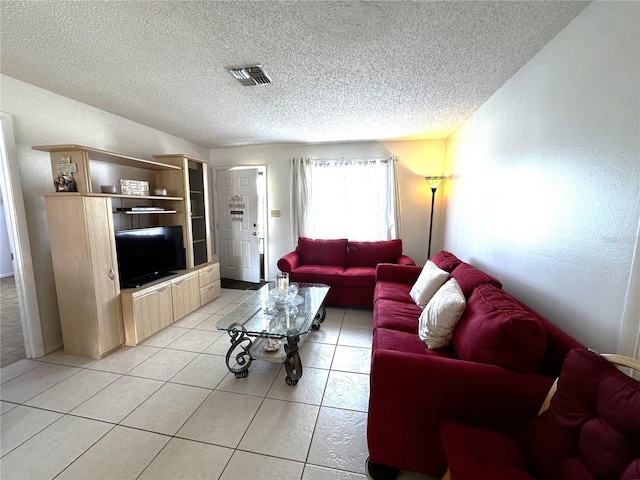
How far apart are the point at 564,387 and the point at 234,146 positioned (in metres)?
4.78

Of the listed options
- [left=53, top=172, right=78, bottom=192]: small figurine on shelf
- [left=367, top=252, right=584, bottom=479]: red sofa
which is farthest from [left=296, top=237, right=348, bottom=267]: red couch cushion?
[left=53, top=172, right=78, bottom=192]: small figurine on shelf

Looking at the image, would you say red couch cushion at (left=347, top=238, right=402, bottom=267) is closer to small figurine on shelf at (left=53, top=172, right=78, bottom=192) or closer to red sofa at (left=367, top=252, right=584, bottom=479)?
red sofa at (left=367, top=252, right=584, bottom=479)

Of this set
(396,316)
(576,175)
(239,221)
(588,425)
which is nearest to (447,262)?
(396,316)

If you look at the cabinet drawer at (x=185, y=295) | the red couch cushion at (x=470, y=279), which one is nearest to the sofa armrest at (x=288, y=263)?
the cabinet drawer at (x=185, y=295)

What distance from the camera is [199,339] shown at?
2.61 meters

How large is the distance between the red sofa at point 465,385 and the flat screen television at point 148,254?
2583 millimetres

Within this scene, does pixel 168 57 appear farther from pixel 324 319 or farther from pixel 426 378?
pixel 324 319

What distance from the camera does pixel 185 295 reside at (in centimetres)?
309

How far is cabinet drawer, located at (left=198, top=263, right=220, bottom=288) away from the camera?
3.40 metres

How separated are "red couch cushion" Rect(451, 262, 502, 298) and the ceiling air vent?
2201 millimetres

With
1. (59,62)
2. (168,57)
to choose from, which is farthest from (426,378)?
(59,62)

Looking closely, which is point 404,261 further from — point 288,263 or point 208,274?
point 208,274

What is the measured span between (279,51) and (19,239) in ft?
8.49

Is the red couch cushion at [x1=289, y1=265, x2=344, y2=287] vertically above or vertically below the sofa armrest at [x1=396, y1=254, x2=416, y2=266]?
below
